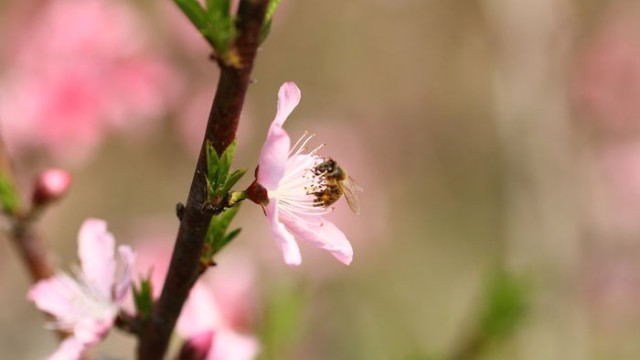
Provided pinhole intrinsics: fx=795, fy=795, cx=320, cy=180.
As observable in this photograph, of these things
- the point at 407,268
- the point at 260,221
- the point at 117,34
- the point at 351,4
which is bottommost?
the point at 407,268

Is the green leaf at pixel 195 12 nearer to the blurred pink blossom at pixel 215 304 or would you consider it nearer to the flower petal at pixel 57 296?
the blurred pink blossom at pixel 215 304

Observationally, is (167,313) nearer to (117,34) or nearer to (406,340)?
(406,340)

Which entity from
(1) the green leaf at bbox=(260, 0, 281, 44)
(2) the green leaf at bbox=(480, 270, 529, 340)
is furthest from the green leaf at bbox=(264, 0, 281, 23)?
(2) the green leaf at bbox=(480, 270, 529, 340)

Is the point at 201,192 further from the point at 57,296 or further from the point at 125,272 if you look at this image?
the point at 57,296

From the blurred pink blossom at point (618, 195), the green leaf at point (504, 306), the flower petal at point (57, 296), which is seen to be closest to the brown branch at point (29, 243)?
the flower petal at point (57, 296)

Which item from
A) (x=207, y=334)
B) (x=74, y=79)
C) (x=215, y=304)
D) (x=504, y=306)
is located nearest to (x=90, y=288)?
(x=207, y=334)

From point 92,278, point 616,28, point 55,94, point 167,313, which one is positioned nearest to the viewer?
point 167,313

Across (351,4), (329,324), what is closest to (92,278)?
(329,324)

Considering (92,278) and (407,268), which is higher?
(92,278)

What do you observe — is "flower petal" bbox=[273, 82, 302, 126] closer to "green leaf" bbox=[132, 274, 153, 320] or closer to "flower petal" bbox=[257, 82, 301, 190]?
"flower petal" bbox=[257, 82, 301, 190]
